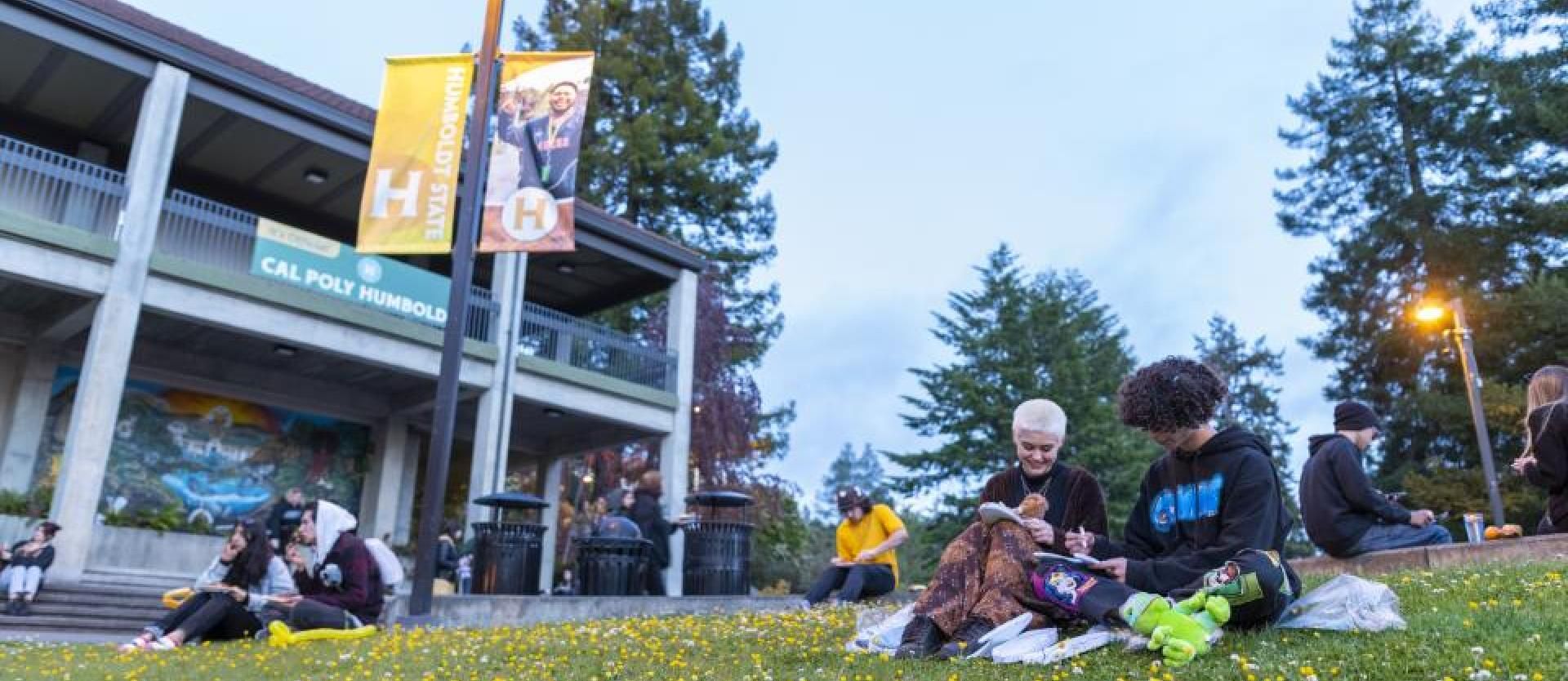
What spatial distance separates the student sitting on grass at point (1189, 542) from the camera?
12.3 ft

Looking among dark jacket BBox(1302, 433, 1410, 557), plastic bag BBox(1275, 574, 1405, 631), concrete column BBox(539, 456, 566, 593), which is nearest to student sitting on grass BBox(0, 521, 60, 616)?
concrete column BBox(539, 456, 566, 593)

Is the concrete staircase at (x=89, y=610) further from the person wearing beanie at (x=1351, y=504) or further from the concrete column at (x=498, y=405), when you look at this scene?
the person wearing beanie at (x=1351, y=504)

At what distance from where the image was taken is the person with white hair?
434 cm

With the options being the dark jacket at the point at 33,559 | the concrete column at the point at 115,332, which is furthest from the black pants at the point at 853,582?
the concrete column at the point at 115,332

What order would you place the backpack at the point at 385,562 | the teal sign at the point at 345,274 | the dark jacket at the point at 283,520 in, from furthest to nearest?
the teal sign at the point at 345,274, the dark jacket at the point at 283,520, the backpack at the point at 385,562

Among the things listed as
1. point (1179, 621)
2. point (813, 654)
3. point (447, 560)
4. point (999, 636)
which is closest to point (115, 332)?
point (447, 560)

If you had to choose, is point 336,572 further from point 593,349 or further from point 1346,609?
point 593,349

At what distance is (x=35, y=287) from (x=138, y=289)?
62.5 inches

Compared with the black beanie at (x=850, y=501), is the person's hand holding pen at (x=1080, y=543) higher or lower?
lower

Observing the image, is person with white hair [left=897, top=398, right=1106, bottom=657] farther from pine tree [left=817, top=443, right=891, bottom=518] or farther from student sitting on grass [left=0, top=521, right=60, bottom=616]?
pine tree [left=817, top=443, right=891, bottom=518]

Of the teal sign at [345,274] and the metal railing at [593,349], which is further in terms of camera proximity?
the metal railing at [593,349]

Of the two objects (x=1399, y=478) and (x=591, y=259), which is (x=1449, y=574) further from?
(x=1399, y=478)

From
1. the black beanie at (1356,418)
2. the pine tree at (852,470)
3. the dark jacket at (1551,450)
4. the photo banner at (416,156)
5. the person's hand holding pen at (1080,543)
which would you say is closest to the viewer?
the person's hand holding pen at (1080,543)

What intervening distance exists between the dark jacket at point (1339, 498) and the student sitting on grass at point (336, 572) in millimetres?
7160
